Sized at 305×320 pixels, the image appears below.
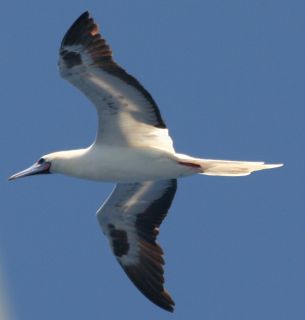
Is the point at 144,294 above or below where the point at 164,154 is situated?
below

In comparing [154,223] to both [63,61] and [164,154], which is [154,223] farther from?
[63,61]

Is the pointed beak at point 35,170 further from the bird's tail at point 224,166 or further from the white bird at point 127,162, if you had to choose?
the bird's tail at point 224,166

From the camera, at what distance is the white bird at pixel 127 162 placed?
17422 mm

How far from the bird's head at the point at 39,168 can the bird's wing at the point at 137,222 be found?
4.63 ft

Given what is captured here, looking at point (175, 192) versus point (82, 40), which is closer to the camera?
point (82, 40)

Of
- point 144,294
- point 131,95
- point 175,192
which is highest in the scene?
point 131,95

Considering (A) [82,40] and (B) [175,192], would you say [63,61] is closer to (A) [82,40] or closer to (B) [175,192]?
(A) [82,40]

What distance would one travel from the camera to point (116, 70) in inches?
685

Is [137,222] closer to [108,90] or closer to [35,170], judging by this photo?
[35,170]

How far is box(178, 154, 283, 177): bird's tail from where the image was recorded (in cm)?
1803

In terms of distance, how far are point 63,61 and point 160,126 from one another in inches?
71.2

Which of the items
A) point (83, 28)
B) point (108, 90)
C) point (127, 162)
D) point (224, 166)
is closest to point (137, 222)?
point (127, 162)

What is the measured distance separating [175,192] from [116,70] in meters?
3.29

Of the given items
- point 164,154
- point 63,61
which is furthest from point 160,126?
point 63,61
